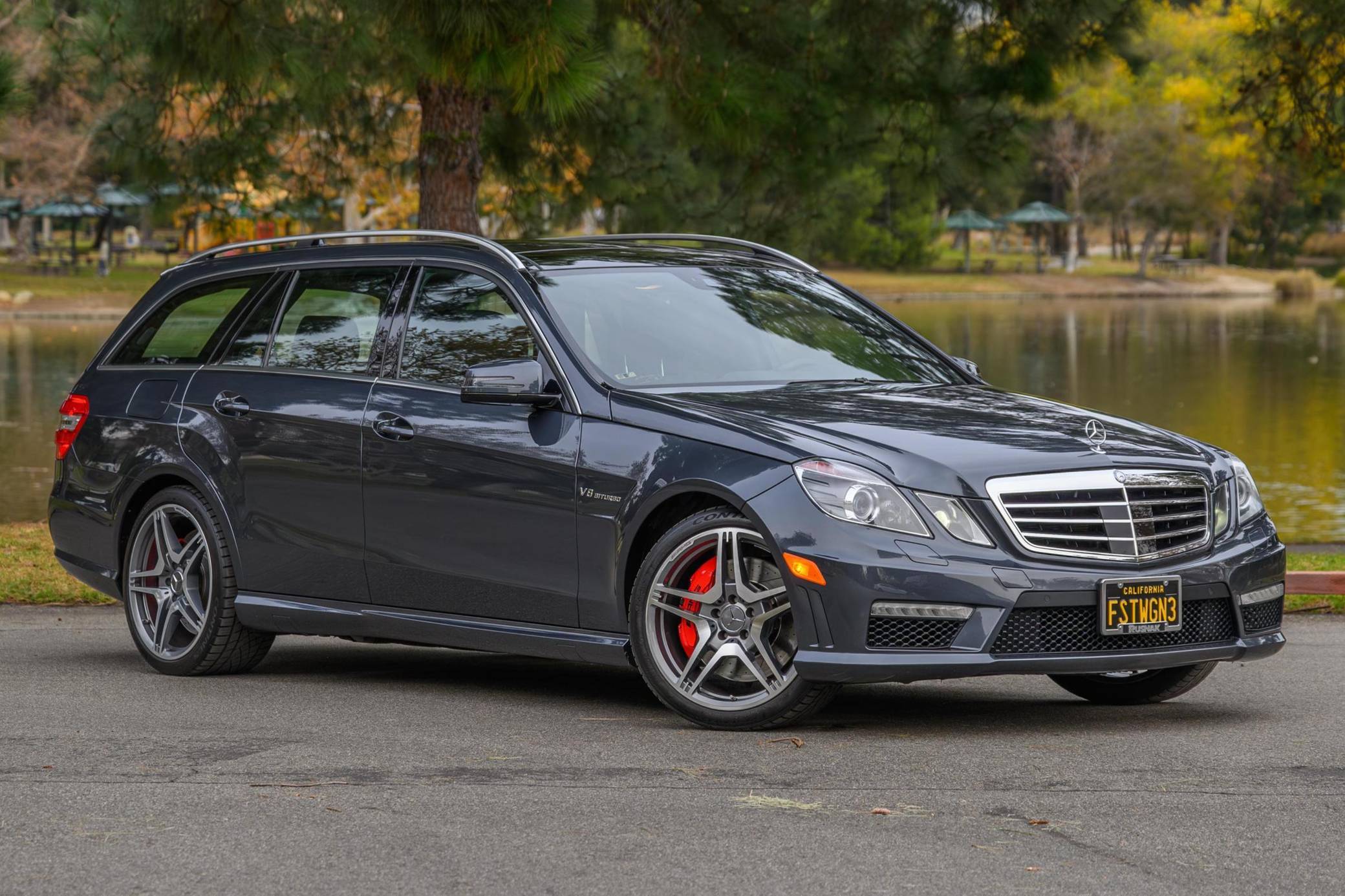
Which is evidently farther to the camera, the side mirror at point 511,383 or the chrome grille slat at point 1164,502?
the side mirror at point 511,383

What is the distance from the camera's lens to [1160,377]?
3422cm

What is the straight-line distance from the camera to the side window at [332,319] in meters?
8.10

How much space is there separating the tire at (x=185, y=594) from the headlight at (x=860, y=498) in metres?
2.96

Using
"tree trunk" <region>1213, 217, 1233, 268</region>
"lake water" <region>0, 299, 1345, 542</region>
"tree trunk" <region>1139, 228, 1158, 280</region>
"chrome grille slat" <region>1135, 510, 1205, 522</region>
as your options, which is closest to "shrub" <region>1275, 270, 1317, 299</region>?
"tree trunk" <region>1139, 228, 1158, 280</region>

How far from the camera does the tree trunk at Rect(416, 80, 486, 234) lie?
15695mm

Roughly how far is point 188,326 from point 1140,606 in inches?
169

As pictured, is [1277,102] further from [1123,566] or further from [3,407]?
[3,407]

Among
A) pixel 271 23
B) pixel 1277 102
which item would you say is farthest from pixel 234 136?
pixel 1277 102

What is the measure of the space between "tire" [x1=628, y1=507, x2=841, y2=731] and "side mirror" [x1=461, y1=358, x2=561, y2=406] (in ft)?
2.54

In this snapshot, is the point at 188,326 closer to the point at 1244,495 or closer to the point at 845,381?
the point at 845,381

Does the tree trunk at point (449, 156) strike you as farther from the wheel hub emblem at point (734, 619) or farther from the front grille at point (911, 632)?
the front grille at point (911, 632)

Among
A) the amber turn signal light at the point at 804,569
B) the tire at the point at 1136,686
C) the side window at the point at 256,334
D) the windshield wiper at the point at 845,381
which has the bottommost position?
the tire at the point at 1136,686

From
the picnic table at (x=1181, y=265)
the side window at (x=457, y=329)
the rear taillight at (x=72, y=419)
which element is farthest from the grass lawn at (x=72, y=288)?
the side window at (x=457, y=329)

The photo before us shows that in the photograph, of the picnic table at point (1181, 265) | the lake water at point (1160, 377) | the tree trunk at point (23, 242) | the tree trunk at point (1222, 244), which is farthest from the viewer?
the tree trunk at point (1222, 244)
